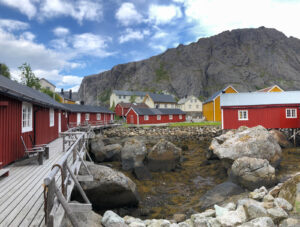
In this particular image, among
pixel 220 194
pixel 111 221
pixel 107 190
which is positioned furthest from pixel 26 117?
pixel 220 194

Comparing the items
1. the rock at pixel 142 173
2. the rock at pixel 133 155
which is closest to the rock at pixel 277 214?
the rock at pixel 142 173

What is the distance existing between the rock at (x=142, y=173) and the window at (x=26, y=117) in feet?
22.4

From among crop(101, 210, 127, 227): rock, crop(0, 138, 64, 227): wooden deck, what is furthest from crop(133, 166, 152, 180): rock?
crop(101, 210, 127, 227): rock

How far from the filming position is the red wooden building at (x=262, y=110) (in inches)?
894

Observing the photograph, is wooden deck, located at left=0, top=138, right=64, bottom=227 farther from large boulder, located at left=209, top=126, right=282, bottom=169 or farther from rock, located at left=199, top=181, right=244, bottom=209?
large boulder, located at left=209, top=126, right=282, bottom=169

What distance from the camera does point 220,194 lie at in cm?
870

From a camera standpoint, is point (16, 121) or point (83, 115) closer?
point (16, 121)

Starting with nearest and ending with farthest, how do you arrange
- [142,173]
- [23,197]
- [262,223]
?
1. [23,197]
2. [262,223]
3. [142,173]

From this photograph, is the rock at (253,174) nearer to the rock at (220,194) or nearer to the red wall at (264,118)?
the rock at (220,194)

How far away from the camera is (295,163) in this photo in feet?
44.4

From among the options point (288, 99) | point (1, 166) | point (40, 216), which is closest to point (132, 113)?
point (288, 99)

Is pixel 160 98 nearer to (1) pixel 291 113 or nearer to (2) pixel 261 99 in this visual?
(2) pixel 261 99

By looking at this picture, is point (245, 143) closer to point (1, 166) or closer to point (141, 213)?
point (141, 213)

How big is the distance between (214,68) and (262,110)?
274 feet
